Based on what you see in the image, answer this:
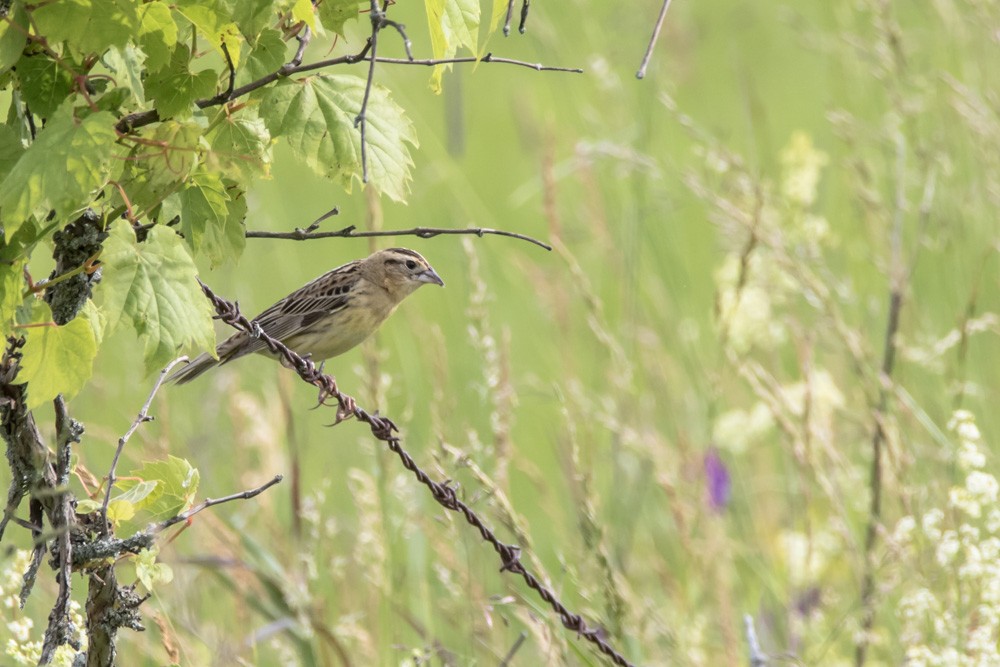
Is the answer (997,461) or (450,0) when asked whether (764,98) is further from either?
(450,0)

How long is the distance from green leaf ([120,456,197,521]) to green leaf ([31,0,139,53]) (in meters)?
0.81

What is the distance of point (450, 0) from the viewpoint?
2.22 meters

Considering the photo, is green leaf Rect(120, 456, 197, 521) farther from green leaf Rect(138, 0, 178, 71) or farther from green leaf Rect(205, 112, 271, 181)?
green leaf Rect(138, 0, 178, 71)

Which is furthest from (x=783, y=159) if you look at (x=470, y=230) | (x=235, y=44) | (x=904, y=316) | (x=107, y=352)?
(x=107, y=352)

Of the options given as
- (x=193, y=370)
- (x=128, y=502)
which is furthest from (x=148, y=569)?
(x=193, y=370)

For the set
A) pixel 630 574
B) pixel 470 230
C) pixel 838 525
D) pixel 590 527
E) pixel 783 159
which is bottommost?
pixel 630 574

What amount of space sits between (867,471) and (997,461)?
58.2 inches

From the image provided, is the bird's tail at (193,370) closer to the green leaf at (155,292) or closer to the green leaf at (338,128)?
the green leaf at (338,128)

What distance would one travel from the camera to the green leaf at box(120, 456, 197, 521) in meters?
2.37

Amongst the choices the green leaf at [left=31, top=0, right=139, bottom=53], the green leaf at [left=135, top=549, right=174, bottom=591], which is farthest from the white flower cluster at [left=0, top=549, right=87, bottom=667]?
the green leaf at [left=31, top=0, right=139, bottom=53]

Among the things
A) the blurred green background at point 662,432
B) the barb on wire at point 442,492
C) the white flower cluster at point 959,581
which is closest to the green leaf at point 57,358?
the barb on wire at point 442,492

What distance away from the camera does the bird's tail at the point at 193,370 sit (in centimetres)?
461

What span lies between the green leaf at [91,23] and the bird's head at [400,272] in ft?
10.5

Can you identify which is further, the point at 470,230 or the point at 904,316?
the point at 904,316
